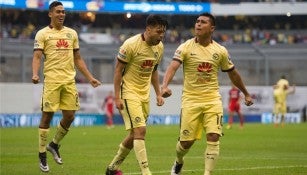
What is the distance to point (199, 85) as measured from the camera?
1312 centimetres

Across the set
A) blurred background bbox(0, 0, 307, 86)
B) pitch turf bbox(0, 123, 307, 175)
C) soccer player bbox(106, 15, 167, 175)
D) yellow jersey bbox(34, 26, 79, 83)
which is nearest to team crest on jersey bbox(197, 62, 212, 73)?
soccer player bbox(106, 15, 167, 175)

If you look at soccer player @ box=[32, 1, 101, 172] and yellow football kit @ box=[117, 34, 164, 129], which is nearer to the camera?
yellow football kit @ box=[117, 34, 164, 129]

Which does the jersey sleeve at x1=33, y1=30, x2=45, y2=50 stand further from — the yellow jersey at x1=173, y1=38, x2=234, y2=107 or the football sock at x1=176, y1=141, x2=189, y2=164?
the football sock at x1=176, y1=141, x2=189, y2=164

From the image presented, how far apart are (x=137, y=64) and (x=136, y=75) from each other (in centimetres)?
19

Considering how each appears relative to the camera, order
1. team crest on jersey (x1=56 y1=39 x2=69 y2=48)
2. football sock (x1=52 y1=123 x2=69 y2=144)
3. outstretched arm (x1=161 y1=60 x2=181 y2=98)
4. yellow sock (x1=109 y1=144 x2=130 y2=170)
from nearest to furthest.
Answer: outstretched arm (x1=161 y1=60 x2=181 y2=98), yellow sock (x1=109 y1=144 x2=130 y2=170), team crest on jersey (x1=56 y1=39 x2=69 y2=48), football sock (x1=52 y1=123 x2=69 y2=144)

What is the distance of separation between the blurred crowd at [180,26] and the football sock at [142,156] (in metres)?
46.2

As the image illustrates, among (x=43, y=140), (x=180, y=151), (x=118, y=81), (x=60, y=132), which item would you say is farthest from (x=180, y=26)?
(x=118, y=81)

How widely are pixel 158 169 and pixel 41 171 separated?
219 centimetres

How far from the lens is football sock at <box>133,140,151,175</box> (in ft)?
40.6

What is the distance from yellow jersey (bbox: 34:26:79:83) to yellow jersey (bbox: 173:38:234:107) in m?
2.96

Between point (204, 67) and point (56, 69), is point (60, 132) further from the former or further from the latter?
point (204, 67)

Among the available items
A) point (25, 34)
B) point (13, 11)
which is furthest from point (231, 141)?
point (13, 11)

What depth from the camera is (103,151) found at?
2162 centimetres

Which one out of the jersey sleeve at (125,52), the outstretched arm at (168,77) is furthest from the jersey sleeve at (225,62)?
the jersey sleeve at (125,52)
